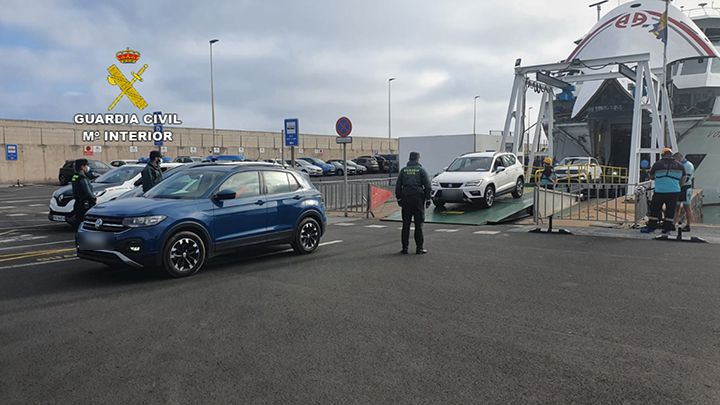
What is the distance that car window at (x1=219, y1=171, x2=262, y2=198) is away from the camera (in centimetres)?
826

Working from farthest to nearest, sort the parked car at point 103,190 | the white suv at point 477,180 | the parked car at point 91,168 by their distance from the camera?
the parked car at point 91,168 → the white suv at point 477,180 → the parked car at point 103,190

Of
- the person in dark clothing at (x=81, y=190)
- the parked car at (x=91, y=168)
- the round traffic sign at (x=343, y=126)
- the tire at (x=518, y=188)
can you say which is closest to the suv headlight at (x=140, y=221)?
the person in dark clothing at (x=81, y=190)

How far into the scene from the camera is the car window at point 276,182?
8.88m

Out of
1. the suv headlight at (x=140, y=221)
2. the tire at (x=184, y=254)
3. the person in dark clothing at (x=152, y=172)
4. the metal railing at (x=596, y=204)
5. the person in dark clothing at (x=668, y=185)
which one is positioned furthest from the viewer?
the metal railing at (x=596, y=204)

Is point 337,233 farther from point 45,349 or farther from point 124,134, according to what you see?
point 124,134

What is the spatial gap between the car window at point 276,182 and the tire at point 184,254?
1645 millimetres

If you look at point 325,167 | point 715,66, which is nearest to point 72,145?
point 325,167

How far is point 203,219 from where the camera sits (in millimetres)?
7656

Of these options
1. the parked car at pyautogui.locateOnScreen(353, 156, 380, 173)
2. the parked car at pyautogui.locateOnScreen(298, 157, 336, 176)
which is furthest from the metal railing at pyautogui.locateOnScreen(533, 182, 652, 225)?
the parked car at pyautogui.locateOnScreen(353, 156, 380, 173)

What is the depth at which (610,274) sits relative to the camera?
A: 24.8 ft

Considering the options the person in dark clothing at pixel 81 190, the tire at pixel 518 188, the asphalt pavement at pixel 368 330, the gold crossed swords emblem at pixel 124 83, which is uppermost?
the gold crossed swords emblem at pixel 124 83

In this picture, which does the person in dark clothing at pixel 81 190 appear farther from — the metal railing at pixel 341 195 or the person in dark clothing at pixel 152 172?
the metal railing at pixel 341 195

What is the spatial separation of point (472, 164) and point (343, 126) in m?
4.26

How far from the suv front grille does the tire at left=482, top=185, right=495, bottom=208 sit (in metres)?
10.9
